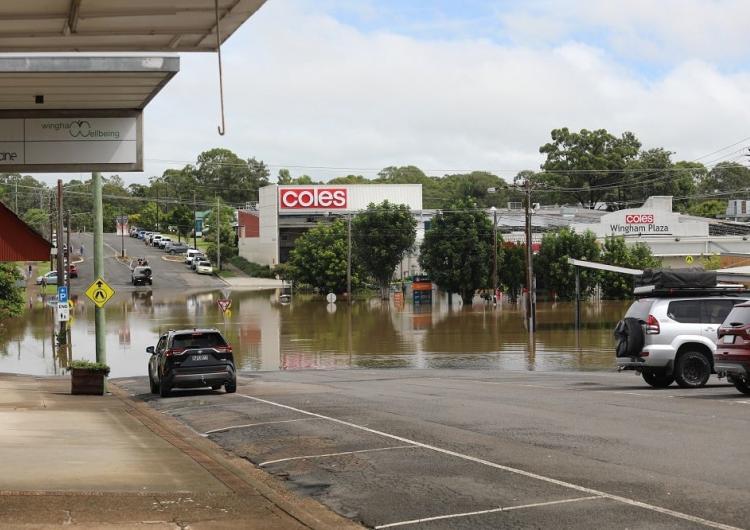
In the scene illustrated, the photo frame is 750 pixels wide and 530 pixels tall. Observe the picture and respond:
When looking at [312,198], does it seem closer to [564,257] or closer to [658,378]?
[564,257]

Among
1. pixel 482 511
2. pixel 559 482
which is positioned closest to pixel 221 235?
pixel 559 482

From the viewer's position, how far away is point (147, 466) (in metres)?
12.1

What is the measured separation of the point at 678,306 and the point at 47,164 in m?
12.7

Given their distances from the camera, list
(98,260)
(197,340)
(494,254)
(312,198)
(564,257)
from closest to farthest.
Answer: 1. (197,340)
2. (98,260)
3. (564,257)
4. (494,254)
5. (312,198)

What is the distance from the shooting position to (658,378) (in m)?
21.5

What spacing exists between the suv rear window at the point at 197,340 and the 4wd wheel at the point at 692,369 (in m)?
10.1

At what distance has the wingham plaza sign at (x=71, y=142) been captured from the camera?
559 inches

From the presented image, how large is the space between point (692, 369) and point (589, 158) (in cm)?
Answer: 11610

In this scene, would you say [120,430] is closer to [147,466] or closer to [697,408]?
[147,466]

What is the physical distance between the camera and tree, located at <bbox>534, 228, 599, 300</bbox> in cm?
8075

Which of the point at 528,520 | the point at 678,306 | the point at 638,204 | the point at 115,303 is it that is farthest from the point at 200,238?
the point at 528,520

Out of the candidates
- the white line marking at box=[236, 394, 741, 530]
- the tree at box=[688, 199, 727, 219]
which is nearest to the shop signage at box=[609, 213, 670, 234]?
the tree at box=[688, 199, 727, 219]

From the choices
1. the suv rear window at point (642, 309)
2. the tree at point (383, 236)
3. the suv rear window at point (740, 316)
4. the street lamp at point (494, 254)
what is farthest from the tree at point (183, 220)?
the suv rear window at point (740, 316)

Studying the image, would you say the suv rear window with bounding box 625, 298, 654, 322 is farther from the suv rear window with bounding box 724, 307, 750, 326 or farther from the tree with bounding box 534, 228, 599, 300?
the tree with bounding box 534, 228, 599, 300
